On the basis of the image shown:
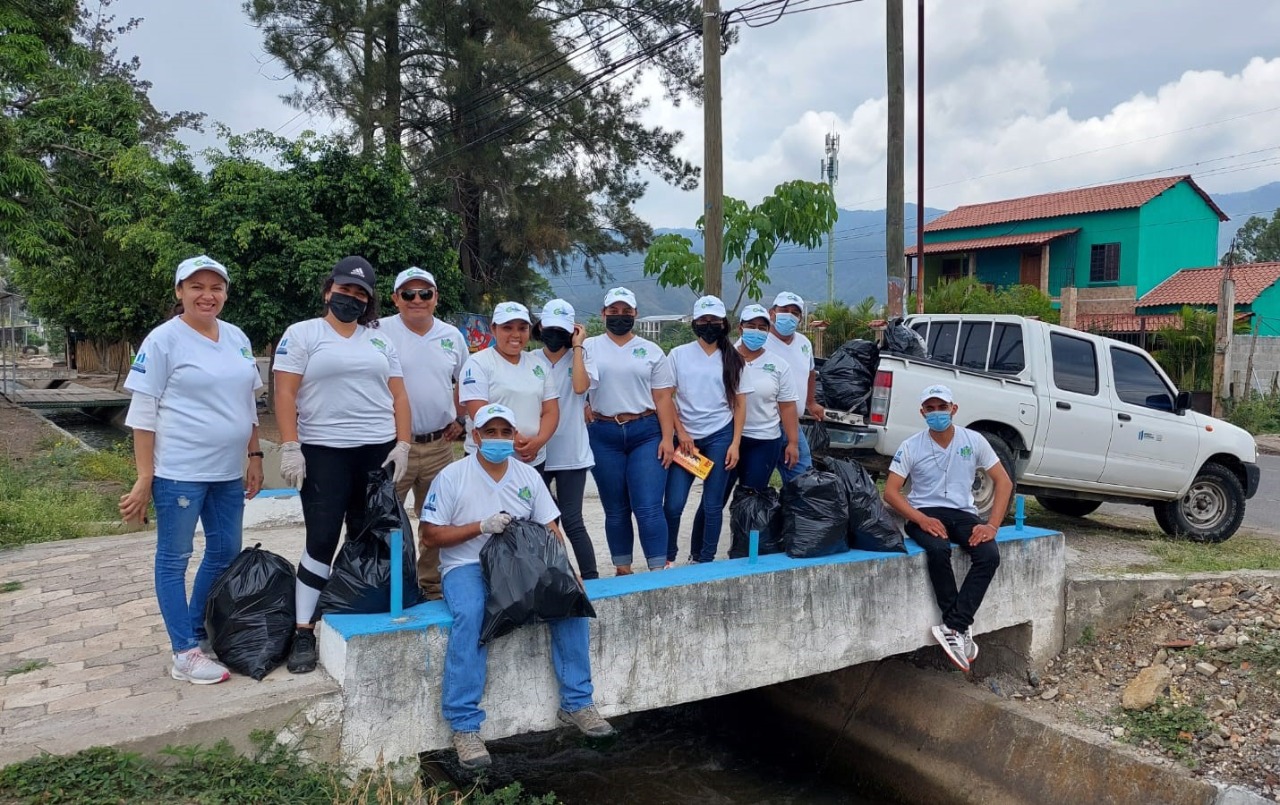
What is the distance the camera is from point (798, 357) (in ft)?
19.6

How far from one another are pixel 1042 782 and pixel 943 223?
29957 millimetres

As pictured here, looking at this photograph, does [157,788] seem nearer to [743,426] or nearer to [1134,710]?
[743,426]

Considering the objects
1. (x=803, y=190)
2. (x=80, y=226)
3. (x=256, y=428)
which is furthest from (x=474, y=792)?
(x=80, y=226)

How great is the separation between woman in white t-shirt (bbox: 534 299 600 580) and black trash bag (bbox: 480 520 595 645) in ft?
2.89

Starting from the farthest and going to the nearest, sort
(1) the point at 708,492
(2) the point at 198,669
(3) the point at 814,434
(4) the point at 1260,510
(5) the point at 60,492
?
1. (4) the point at 1260,510
2. (5) the point at 60,492
3. (3) the point at 814,434
4. (1) the point at 708,492
5. (2) the point at 198,669

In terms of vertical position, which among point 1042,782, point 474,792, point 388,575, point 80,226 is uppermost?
point 80,226

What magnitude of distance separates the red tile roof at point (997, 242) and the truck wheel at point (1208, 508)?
885 inches

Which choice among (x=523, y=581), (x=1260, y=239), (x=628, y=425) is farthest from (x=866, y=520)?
(x=1260, y=239)

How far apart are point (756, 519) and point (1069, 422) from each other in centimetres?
336

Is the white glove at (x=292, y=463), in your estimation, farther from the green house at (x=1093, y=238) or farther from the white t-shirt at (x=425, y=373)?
the green house at (x=1093, y=238)

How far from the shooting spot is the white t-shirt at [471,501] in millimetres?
3957

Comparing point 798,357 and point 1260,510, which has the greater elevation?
point 798,357

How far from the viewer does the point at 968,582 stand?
5.54m

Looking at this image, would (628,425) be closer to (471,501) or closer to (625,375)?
(625,375)
